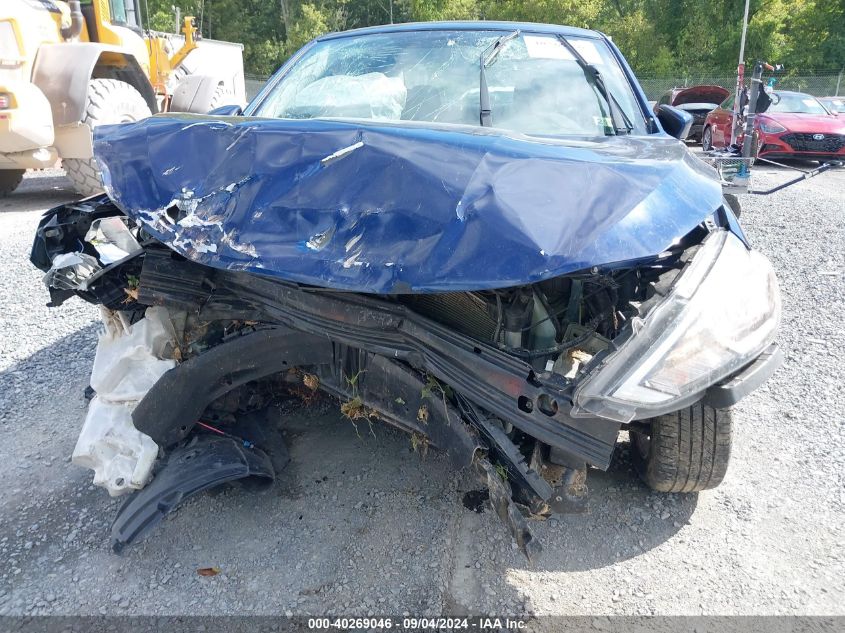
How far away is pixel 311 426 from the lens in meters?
3.09

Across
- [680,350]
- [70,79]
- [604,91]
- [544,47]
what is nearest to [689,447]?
[680,350]

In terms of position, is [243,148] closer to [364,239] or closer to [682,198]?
[364,239]

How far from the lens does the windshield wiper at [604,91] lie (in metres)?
2.91

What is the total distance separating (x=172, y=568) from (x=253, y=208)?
126cm

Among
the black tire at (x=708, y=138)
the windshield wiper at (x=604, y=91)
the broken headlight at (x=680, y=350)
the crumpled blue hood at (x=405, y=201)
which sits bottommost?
the black tire at (x=708, y=138)

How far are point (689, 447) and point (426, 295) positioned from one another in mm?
1127

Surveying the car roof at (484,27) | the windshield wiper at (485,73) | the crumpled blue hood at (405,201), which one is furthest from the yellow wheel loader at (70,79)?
the windshield wiper at (485,73)

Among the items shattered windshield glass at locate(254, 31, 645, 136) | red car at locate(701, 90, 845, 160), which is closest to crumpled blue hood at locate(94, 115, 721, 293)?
shattered windshield glass at locate(254, 31, 645, 136)

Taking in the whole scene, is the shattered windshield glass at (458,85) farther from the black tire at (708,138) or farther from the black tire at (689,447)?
the black tire at (708,138)

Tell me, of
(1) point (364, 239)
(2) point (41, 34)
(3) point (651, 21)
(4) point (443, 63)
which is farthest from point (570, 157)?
(3) point (651, 21)

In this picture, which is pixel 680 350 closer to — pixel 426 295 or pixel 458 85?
pixel 426 295

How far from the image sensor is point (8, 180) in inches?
328

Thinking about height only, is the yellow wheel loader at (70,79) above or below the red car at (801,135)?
above

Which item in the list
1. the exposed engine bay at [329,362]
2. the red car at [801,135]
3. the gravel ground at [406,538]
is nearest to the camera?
the exposed engine bay at [329,362]
